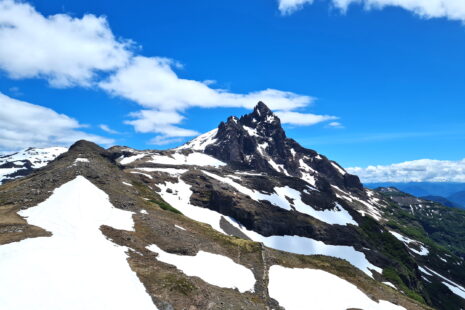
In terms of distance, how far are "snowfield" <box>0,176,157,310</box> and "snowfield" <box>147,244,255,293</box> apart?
6.63 metres

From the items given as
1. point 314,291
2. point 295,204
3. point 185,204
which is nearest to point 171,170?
point 185,204

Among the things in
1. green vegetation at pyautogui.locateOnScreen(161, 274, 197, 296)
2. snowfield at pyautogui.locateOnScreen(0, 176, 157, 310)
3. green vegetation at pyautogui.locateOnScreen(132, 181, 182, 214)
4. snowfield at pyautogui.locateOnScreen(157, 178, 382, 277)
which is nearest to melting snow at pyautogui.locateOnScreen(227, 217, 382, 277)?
snowfield at pyautogui.locateOnScreen(157, 178, 382, 277)

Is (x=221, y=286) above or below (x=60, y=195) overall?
below

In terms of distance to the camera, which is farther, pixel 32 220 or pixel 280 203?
pixel 280 203

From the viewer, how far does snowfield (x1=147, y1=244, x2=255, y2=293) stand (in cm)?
3928

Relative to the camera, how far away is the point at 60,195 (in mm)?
56062

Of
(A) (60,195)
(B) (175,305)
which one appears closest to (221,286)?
(B) (175,305)

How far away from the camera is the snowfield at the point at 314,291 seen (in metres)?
42.3

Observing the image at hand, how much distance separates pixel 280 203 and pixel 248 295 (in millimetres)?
115385

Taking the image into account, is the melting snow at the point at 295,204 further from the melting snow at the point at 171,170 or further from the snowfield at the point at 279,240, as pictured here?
the snowfield at the point at 279,240

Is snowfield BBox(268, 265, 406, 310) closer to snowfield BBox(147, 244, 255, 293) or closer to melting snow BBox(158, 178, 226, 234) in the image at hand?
snowfield BBox(147, 244, 255, 293)

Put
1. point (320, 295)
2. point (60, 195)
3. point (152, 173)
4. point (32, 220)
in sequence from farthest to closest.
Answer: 1. point (152, 173)
2. point (60, 195)
3. point (320, 295)
4. point (32, 220)

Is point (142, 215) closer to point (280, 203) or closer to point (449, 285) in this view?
point (280, 203)

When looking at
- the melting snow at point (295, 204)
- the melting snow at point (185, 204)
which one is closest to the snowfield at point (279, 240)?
the melting snow at point (185, 204)
